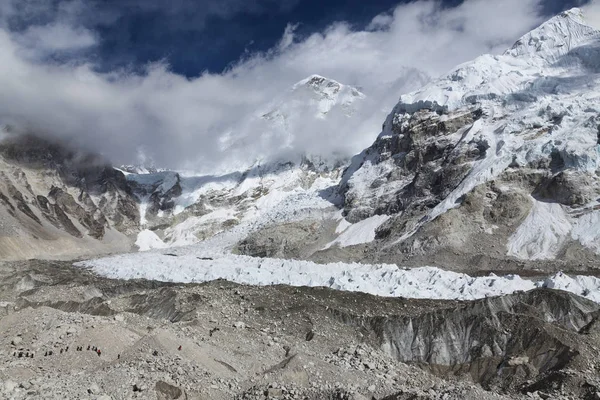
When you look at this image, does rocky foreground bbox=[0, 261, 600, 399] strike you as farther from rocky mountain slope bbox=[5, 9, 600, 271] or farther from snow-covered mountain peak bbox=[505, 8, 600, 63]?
snow-covered mountain peak bbox=[505, 8, 600, 63]

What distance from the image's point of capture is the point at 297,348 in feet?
99.7

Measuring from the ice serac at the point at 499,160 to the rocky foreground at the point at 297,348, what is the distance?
4415 centimetres

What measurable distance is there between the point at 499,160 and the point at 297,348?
7907 centimetres

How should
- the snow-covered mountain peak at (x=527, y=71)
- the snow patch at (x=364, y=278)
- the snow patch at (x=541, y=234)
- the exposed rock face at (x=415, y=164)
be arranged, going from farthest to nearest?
the snow-covered mountain peak at (x=527, y=71)
the exposed rock face at (x=415, y=164)
the snow patch at (x=541, y=234)
the snow patch at (x=364, y=278)

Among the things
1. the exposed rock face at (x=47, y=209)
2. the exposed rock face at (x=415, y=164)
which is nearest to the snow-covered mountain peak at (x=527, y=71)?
the exposed rock face at (x=415, y=164)

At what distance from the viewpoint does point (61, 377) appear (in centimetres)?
2038

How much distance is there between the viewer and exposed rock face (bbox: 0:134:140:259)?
422 feet

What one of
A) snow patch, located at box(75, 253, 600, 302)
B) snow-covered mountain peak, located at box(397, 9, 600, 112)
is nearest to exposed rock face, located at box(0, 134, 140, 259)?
snow patch, located at box(75, 253, 600, 302)

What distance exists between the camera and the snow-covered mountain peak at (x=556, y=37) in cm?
14388

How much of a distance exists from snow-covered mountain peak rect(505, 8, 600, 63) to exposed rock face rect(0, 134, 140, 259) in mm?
128266

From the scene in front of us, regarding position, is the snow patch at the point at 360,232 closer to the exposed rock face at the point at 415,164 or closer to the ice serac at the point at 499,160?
the ice serac at the point at 499,160

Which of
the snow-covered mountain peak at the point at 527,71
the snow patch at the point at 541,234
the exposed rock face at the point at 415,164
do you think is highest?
the snow-covered mountain peak at the point at 527,71

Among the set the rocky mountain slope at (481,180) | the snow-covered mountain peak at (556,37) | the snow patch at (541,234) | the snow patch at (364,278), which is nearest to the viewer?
the snow patch at (364,278)

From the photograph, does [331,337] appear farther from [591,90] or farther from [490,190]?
[591,90]
